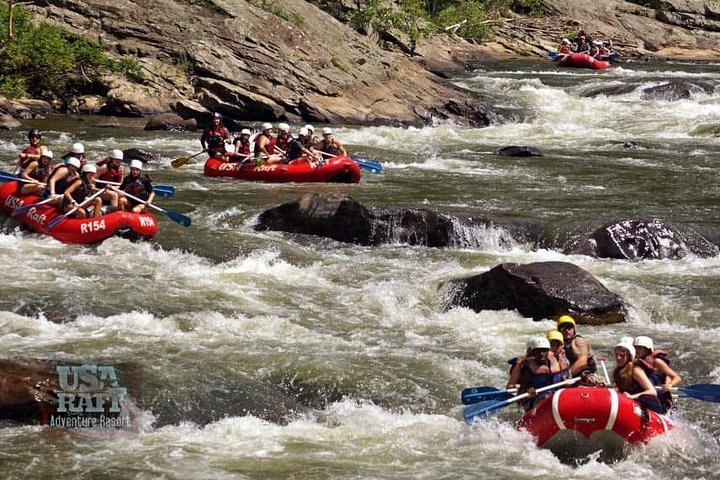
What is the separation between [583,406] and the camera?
7.88 m

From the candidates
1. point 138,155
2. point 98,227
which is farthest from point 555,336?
point 138,155

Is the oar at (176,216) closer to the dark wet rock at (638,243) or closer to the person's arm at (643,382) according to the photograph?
the dark wet rock at (638,243)

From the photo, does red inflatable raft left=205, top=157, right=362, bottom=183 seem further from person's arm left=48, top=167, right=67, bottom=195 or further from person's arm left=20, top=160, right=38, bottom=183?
person's arm left=48, top=167, right=67, bottom=195

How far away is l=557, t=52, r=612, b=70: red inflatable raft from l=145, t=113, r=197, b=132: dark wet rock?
19.3 meters

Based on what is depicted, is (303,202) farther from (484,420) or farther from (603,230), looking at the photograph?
(484,420)

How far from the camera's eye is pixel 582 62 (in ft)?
131

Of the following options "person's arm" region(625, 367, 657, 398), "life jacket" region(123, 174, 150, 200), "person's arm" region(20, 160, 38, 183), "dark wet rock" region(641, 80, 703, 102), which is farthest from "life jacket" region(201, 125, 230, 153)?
"dark wet rock" region(641, 80, 703, 102)

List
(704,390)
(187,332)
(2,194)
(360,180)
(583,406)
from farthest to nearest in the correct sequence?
(360,180) < (2,194) < (187,332) < (704,390) < (583,406)

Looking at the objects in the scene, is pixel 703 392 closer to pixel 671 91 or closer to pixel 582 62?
pixel 671 91

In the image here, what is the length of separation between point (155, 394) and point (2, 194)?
25.5 feet

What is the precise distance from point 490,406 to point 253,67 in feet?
66.1

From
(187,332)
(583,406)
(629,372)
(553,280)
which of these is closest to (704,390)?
(629,372)

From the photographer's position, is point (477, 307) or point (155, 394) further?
point (477, 307)

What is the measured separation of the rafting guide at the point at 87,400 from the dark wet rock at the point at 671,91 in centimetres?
2423
